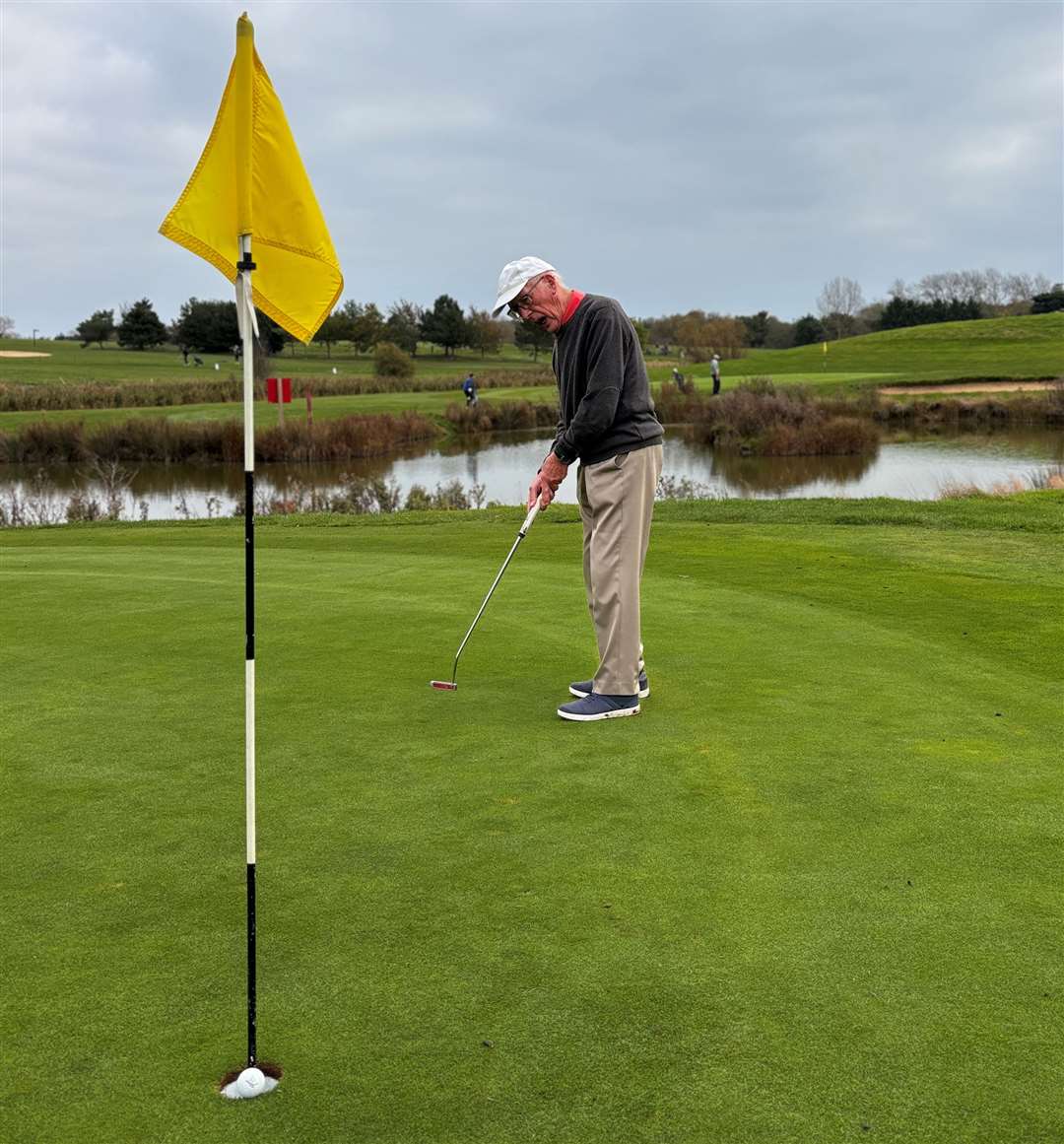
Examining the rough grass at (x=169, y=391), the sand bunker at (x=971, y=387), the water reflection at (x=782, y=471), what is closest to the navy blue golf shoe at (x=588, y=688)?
the water reflection at (x=782, y=471)

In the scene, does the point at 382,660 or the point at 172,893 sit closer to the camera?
the point at 172,893

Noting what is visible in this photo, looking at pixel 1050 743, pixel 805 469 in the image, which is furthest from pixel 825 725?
pixel 805 469

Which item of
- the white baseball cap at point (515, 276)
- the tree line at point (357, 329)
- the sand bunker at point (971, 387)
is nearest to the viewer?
the white baseball cap at point (515, 276)

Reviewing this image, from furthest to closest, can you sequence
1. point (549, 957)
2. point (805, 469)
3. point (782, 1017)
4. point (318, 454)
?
point (318, 454) → point (805, 469) → point (549, 957) → point (782, 1017)

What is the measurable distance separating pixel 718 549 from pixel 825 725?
6.60 meters

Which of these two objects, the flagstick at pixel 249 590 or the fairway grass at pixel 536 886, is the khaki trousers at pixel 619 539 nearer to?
the fairway grass at pixel 536 886

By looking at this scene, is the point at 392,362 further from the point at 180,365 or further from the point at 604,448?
the point at 604,448

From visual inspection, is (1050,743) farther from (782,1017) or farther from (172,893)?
(172,893)

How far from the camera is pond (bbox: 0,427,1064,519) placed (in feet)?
81.3

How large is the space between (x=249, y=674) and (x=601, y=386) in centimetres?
303

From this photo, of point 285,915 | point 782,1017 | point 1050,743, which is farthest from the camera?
point 1050,743

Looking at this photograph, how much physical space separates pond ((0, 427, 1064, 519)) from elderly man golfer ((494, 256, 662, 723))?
16297mm

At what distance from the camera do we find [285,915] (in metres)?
3.71

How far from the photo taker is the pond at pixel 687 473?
24.8 meters
